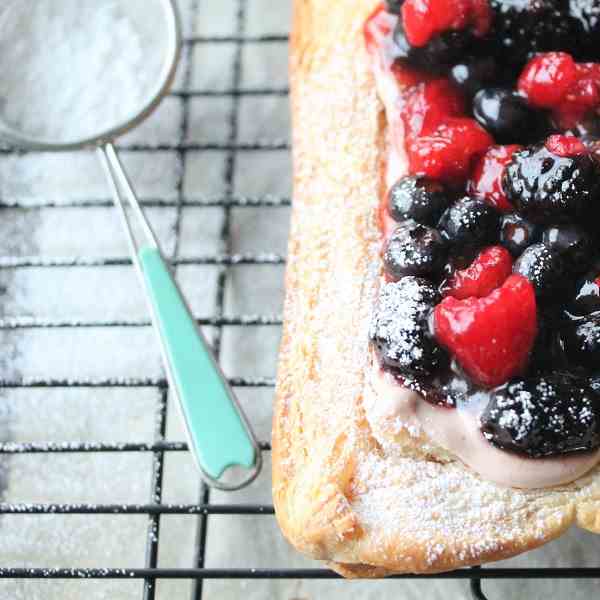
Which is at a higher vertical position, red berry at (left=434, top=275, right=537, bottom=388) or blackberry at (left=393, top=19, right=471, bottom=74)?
blackberry at (left=393, top=19, right=471, bottom=74)

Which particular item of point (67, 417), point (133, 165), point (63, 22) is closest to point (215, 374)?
point (67, 417)

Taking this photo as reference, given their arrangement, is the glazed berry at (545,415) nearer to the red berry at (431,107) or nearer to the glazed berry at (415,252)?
the glazed berry at (415,252)

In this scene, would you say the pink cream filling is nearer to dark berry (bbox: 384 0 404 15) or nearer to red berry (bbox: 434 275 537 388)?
red berry (bbox: 434 275 537 388)

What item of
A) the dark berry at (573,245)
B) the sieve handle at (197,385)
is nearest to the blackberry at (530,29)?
the dark berry at (573,245)

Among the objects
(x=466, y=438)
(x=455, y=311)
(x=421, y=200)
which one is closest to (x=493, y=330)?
(x=455, y=311)

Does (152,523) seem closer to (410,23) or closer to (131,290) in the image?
(131,290)

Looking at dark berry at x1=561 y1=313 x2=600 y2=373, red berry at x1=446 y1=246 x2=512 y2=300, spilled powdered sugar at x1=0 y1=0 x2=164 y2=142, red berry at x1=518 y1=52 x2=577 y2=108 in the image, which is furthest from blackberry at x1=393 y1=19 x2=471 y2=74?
spilled powdered sugar at x1=0 y1=0 x2=164 y2=142

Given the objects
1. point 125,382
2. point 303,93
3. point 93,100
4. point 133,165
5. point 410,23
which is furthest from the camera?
point 133,165
